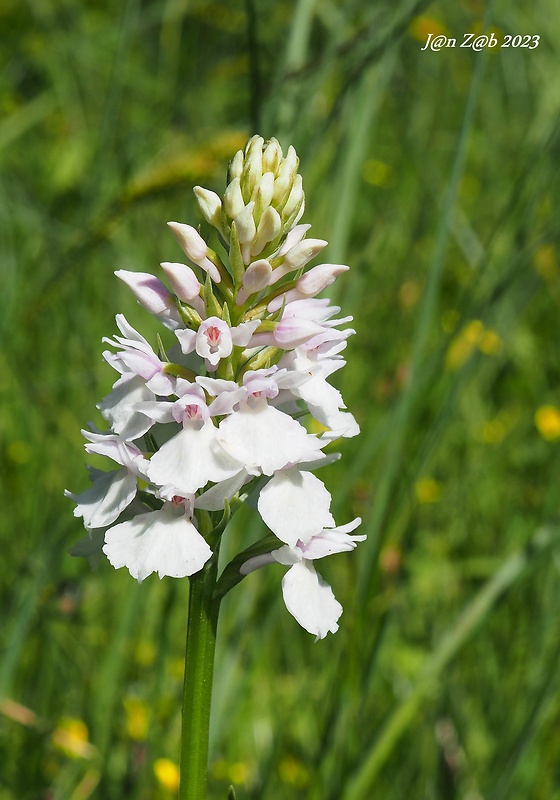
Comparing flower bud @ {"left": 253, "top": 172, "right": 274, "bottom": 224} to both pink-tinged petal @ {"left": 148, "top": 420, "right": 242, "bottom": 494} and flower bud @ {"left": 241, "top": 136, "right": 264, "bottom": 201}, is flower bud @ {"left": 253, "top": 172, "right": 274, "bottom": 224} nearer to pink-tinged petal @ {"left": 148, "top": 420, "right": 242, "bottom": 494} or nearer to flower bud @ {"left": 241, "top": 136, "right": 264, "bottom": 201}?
flower bud @ {"left": 241, "top": 136, "right": 264, "bottom": 201}

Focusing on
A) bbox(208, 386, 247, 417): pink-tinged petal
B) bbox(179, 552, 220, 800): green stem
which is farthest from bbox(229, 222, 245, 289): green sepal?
bbox(179, 552, 220, 800): green stem

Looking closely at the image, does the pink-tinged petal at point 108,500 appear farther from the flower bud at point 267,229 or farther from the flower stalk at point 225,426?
the flower bud at point 267,229

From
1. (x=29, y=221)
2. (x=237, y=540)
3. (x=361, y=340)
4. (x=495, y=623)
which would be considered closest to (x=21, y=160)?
(x=29, y=221)

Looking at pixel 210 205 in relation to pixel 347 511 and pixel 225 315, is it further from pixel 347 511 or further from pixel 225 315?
pixel 347 511

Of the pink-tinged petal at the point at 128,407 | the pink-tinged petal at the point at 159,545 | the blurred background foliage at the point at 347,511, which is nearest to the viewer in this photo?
the pink-tinged petal at the point at 159,545

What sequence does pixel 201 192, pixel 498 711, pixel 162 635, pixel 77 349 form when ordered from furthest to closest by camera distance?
1. pixel 77 349
2. pixel 498 711
3. pixel 162 635
4. pixel 201 192

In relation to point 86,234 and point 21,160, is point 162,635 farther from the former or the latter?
point 21,160

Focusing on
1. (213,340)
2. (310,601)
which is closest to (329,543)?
(310,601)

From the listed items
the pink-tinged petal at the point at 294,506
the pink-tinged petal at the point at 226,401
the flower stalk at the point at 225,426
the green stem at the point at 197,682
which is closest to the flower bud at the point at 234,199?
the flower stalk at the point at 225,426
